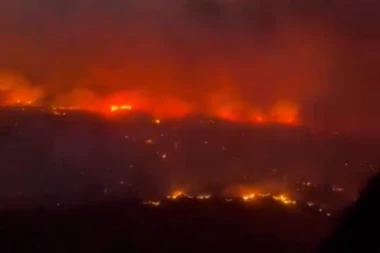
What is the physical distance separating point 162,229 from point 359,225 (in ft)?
26.7

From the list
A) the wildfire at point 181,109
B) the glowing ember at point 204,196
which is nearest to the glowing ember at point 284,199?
the glowing ember at point 204,196

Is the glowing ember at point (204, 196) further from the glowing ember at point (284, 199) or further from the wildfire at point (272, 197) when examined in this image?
the glowing ember at point (284, 199)

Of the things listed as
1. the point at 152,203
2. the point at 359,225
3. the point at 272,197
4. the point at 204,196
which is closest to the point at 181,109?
the point at 272,197

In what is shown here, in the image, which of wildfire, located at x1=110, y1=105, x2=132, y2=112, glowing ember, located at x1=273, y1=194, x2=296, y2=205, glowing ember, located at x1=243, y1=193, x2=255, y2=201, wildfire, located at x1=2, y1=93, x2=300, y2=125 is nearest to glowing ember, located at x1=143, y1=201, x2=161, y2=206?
glowing ember, located at x1=243, y1=193, x2=255, y2=201

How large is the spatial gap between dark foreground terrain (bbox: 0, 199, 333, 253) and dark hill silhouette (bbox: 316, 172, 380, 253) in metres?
7.35

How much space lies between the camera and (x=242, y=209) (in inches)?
482

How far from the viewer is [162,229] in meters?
11.0

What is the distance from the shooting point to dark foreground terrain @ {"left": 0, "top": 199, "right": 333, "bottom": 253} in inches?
409

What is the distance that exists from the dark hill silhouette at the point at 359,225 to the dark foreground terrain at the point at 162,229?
735 centimetres

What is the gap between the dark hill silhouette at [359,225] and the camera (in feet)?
10.00

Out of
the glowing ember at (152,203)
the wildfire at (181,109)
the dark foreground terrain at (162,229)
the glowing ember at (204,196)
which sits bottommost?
the dark foreground terrain at (162,229)

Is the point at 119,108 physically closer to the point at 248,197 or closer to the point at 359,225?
the point at 248,197

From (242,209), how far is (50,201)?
452cm

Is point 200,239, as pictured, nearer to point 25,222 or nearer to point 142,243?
point 142,243
